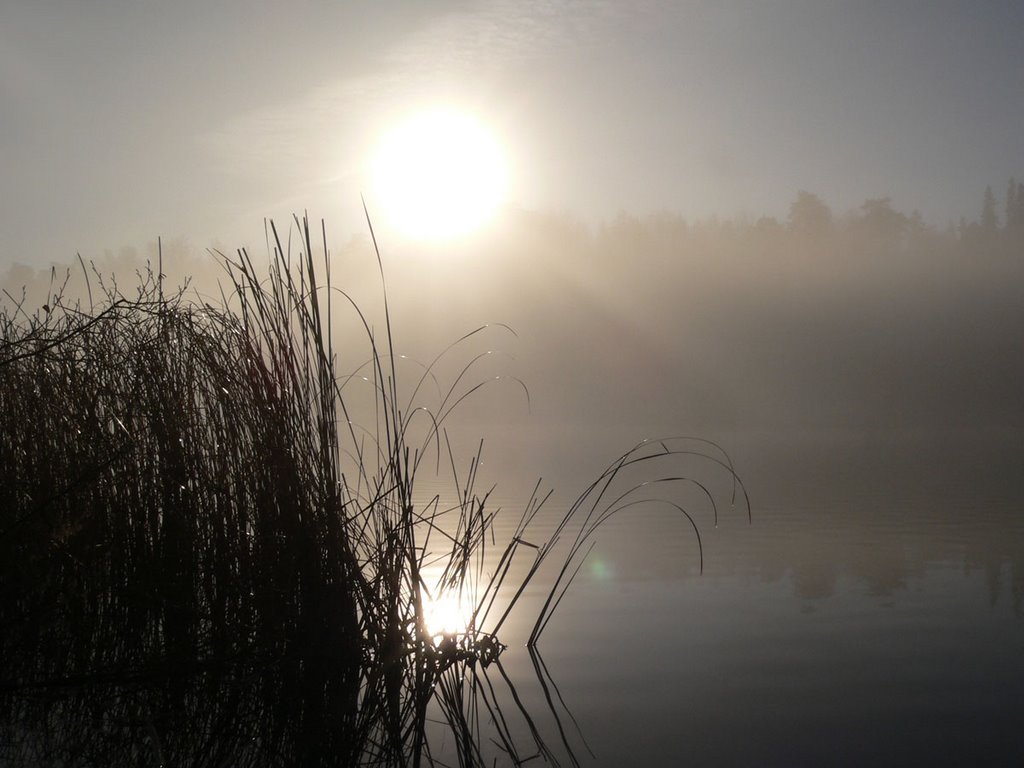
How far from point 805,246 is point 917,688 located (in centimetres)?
11517

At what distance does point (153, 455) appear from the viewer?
2945mm

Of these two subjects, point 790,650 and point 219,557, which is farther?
point 790,650

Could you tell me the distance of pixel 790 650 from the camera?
342cm

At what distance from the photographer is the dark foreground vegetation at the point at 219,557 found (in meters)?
2.49

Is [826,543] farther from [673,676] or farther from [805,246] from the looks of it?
[805,246]

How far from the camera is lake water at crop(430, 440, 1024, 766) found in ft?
8.05

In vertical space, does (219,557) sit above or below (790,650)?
above

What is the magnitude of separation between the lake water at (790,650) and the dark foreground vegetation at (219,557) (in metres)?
0.33

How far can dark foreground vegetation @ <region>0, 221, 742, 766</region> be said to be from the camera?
2.49 metres

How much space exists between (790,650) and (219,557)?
2.07 m

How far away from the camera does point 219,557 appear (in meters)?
2.74

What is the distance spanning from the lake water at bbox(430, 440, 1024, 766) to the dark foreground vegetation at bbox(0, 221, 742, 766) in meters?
0.33

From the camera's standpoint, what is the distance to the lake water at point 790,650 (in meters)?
2.46

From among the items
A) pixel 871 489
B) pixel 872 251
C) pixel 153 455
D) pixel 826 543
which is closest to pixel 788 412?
pixel 872 251
